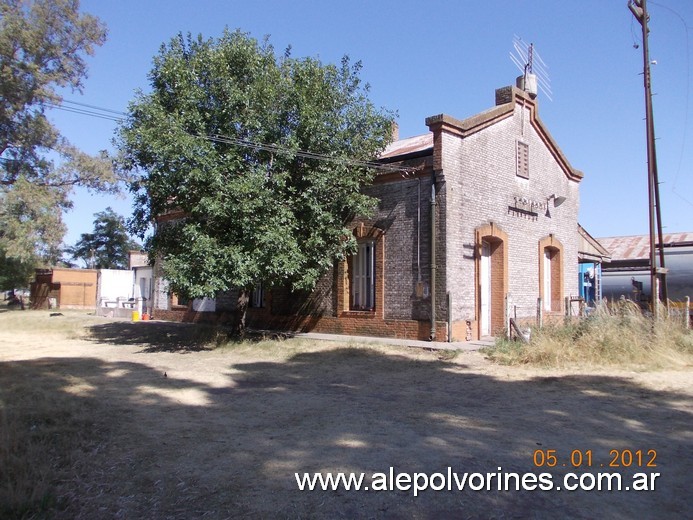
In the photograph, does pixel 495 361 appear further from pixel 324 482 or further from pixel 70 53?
pixel 70 53

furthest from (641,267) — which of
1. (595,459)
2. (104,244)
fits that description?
(104,244)

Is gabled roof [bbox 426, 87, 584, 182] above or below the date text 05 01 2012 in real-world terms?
above

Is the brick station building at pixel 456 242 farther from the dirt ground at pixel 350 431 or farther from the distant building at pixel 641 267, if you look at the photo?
the distant building at pixel 641 267

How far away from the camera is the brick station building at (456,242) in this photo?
14352mm

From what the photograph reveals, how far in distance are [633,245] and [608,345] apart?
Answer: 61.7 ft

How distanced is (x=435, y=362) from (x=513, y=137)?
9021mm

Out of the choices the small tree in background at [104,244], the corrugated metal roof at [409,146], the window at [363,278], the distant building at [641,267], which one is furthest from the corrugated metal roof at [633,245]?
the small tree in background at [104,244]

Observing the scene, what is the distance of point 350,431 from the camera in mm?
6203

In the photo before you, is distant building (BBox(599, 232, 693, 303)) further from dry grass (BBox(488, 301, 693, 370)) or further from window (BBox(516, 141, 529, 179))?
dry grass (BBox(488, 301, 693, 370))

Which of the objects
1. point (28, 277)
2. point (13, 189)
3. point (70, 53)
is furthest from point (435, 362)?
point (28, 277)

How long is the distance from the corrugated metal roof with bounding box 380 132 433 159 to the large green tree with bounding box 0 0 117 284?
18395 mm

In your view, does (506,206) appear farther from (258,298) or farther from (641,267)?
(641,267)

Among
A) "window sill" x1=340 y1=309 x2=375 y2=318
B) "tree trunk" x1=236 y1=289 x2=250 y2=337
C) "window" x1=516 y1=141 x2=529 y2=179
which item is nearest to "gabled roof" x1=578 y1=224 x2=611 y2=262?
"window" x1=516 y1=141 x2=529 y2=179

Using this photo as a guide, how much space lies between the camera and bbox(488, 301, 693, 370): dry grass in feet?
34.8
